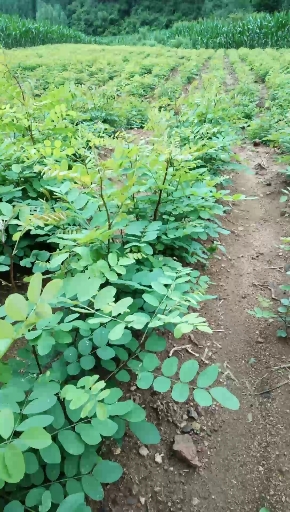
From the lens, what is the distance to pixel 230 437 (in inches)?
64.9

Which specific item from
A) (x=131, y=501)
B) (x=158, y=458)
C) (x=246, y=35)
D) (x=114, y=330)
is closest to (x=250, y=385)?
(x=158, y=458)

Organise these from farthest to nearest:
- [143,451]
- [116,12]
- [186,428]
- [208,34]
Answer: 1. [116,12]
2. [208,34]
3. [186,428]
4. [143,451]

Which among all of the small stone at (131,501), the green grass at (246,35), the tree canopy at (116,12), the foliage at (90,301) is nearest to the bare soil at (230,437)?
the small stone at (131,501)

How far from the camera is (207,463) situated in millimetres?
1563

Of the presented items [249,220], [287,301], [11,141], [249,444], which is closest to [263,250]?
[249,220]

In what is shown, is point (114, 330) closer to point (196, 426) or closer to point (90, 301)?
point (90, 301)

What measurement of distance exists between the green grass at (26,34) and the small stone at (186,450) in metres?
22.4

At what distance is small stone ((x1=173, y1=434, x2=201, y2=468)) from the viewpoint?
1.54 meters

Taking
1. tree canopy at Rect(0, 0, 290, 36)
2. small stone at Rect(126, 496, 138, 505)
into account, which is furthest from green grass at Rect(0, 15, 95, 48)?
small stone at Rect(126, 496, 138, 505)

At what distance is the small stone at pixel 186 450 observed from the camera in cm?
154

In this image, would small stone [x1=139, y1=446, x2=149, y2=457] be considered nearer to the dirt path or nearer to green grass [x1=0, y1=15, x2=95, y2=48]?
the dirt path

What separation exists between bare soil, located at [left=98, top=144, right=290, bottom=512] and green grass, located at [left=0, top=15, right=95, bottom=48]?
22.0 metres

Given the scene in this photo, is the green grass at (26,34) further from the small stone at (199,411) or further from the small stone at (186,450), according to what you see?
the small stone at (186,450)

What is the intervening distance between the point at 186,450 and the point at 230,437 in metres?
0.21
